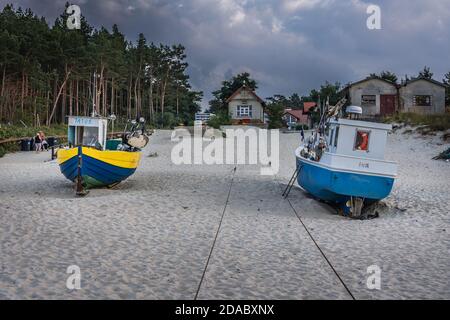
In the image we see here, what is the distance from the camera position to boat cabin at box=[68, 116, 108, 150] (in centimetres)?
1730

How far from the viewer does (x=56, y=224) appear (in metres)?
10.1

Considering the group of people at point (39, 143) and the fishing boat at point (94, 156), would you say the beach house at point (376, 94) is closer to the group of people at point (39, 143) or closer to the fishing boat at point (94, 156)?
the group of people at point (39, 143)

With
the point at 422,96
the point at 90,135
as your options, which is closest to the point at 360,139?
the point at 90,135

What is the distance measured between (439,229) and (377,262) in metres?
3.59

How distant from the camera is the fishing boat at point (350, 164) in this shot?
1273 cm

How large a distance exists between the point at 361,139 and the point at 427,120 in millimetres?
22296

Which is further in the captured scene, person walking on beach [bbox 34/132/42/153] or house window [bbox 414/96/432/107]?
house window [bbox 414/96/432/107]

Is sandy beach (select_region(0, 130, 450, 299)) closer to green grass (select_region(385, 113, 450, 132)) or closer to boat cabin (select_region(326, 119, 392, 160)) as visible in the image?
boat cabin (select_region(326, 119, 392, 160))

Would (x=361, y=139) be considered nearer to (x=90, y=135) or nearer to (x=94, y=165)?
(x=94, y=165)

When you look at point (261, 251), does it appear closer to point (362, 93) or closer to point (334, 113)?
point (334, 113)

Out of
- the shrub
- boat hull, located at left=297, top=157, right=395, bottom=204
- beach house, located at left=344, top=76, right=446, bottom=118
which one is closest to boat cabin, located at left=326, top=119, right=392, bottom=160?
boat hull, located at left=297, top=157, right=395, bottom=204

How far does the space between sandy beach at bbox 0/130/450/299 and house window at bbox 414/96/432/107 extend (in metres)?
32.4

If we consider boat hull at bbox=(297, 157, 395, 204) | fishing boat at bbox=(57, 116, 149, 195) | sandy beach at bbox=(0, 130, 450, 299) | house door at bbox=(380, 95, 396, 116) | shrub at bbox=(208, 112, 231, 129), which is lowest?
sandy beach at bbox=(0, 130, 450, 299)
